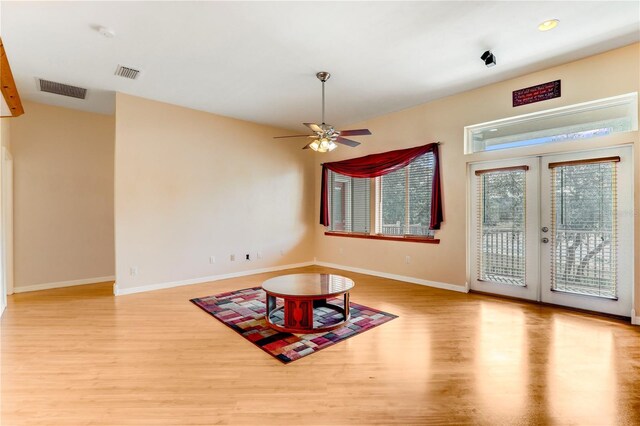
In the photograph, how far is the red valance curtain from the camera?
500 centimetres

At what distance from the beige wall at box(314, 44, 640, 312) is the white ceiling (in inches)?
8.4

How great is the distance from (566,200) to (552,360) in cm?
228

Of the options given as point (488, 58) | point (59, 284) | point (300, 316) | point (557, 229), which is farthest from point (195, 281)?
point (557, 229)

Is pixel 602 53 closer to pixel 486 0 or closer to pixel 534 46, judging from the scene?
pixel 534 46

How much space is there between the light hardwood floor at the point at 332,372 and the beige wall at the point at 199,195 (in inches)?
56.7

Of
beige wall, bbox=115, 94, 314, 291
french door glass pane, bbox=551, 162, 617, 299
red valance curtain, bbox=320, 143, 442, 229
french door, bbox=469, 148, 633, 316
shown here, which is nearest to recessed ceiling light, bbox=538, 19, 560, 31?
french door, bbox=469, 148, 633, 316

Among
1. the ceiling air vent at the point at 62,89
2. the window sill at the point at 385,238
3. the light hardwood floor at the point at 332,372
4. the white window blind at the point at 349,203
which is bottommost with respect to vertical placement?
the light hardwood floor at the point at 332,372

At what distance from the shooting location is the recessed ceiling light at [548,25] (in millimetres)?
2873

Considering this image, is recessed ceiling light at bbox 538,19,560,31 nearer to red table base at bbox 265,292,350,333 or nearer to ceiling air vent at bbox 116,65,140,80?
red table base at bbox 265,292,350,333

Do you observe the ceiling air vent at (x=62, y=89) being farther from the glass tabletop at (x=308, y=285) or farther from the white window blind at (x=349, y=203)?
the white window blind at (x=349, y=203)

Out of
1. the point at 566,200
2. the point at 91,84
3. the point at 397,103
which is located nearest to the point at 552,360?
the point at 566,200

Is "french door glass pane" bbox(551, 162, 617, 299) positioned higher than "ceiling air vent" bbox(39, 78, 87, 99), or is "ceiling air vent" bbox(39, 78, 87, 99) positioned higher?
"ceiling air vent" bbox(39, 78, 87, 99)

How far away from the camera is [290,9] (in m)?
2.66

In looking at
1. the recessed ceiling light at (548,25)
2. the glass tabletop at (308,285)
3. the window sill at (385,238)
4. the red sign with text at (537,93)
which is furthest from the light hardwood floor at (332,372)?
the recessed ceiling light at (548,25)
